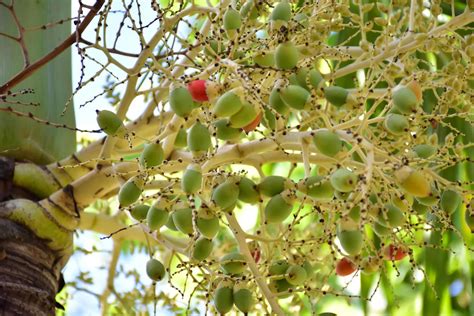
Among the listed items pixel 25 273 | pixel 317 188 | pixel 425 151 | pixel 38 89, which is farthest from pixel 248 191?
pixel 38 89

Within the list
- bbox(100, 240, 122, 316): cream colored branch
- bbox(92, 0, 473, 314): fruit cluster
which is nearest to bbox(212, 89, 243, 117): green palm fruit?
bbox(92, 0, 473, 314): fruit cluster

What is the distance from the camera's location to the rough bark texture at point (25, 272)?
1.74 metres

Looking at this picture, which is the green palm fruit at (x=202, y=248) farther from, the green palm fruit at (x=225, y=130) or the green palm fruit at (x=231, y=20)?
the green palm fruit at (x=231, y=20)

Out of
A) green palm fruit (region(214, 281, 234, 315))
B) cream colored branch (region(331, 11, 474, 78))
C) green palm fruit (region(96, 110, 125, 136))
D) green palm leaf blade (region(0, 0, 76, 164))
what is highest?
green palm leaf blade (region(0, 0, 76, 164))

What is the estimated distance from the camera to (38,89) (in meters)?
2.45

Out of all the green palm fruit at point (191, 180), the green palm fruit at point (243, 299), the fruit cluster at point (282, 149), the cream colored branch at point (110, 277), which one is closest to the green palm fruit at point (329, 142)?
the fruit cluster at point (282, 149)

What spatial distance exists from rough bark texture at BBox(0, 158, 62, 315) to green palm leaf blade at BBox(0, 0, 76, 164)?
26 cm

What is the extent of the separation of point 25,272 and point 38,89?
0.77m

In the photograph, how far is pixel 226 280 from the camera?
59.9 inches

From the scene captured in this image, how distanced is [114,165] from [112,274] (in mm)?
1056

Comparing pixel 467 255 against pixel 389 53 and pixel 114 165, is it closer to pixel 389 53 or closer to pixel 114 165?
pixel 389 53

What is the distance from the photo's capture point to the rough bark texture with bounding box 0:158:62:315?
1.74 meters

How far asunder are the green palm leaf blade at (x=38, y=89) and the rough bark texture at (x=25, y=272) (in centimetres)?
26

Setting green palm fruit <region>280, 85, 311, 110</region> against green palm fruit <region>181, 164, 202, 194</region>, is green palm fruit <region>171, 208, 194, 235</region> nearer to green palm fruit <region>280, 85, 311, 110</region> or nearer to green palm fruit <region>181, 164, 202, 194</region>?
green palm fruit <region>181, 164, 202, 194</region>
